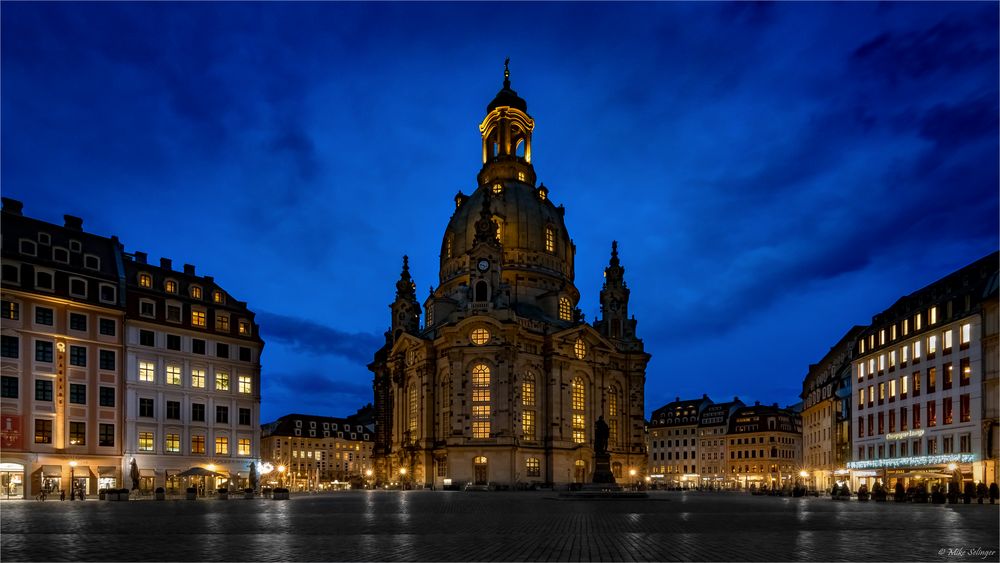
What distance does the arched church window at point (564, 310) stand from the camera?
129625 millimetres

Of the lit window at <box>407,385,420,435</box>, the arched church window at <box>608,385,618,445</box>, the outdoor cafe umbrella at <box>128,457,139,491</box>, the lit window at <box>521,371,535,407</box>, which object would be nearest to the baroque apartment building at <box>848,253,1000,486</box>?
the lit window at <box>521,371,535,407</box>

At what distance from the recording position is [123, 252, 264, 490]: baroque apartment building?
2881 inches

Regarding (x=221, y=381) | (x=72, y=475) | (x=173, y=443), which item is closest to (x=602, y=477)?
(x=221, y=381)

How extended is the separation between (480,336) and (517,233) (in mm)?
24065

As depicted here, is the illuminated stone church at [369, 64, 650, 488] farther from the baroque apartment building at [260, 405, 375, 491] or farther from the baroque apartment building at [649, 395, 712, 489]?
the baroque apartment building at [649, 395, 712, 489]

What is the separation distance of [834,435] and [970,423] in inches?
Answer: 1624

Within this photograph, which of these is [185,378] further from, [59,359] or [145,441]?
[59,359]

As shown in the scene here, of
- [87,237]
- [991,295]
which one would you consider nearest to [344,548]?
[991,295]

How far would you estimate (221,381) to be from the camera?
79875 mm

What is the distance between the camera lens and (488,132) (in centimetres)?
15400

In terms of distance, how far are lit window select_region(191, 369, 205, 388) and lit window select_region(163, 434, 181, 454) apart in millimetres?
4923

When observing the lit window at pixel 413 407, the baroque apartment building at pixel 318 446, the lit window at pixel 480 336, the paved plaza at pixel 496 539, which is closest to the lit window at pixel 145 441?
the paved plaza at pixel 496 539

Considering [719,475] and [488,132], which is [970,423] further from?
[719,475]

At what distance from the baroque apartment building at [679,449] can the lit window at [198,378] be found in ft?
432
